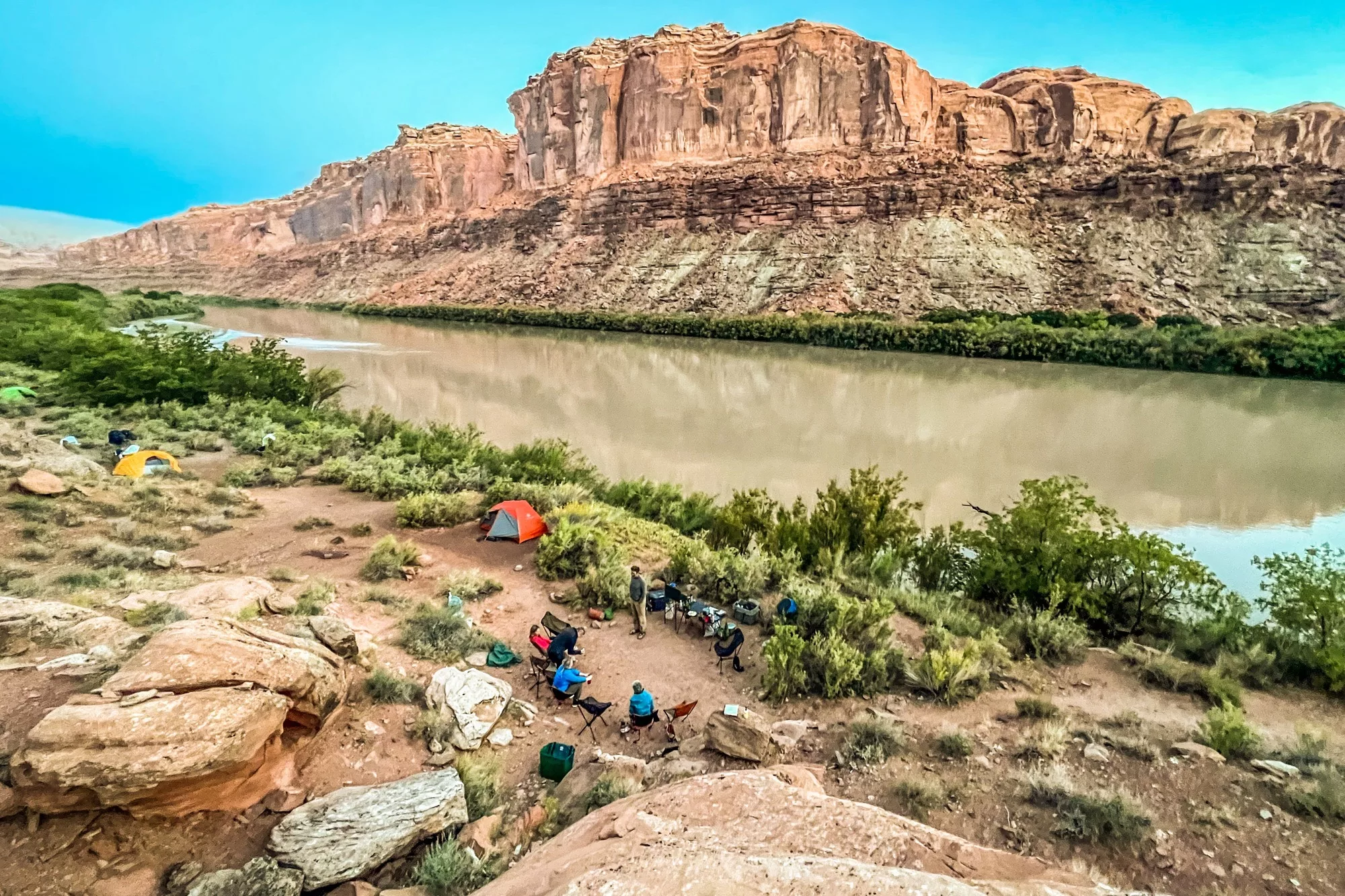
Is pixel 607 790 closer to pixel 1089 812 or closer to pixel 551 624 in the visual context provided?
pixel 551 624

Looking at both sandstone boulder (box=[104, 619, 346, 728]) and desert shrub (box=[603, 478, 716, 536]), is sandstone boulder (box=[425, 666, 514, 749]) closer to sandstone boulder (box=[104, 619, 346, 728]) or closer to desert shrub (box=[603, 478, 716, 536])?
sandstone boulder (box=[104, 619, 346, 728])

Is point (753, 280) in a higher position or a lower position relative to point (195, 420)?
higher

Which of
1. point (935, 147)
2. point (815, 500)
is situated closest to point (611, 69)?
point (935, 147)

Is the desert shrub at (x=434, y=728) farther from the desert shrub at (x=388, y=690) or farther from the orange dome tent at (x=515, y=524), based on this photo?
the orange dome tent at (x=515, y=524)

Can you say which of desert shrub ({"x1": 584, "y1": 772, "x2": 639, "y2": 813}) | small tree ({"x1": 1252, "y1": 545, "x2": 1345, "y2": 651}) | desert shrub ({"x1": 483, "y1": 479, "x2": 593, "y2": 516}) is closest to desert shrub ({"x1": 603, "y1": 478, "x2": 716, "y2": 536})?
desert shrub ({"x1": 483, "y1": 479, "x2": 593, "y2": 516})

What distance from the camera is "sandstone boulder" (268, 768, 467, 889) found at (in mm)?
3408

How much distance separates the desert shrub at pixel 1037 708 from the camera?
5410mm

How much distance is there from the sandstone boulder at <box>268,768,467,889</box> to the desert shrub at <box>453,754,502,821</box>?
0.57 ft

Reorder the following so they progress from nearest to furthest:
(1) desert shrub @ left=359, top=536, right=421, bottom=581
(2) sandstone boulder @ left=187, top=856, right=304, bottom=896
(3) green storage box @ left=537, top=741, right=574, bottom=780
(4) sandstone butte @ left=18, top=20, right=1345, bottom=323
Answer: (2) sandstone boulder @ left=187, top=856, right=304, bottom=896
(3) green storage box @ left=537, top=741, right=574, bottom=780
(1) desert shrub @ left=359, top=536, right=421, bottom=581
(4) sandstone butte @ left=18, top=20, right=1345, bottom=323

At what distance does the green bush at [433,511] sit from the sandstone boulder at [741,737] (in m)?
6.68

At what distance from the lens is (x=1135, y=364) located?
1172 inches

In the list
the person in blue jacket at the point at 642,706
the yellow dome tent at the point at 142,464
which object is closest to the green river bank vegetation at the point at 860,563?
the yellow dome tent at the point at 142,464

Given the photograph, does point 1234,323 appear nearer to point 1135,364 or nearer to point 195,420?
point 1135,364

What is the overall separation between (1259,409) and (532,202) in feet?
220
